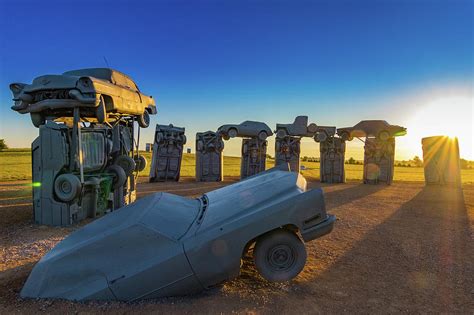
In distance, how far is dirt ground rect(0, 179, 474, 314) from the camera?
142 inches

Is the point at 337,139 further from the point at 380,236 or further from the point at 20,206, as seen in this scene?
the point at 20,206

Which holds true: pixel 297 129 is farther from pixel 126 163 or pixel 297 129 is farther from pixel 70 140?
pixel 70 140

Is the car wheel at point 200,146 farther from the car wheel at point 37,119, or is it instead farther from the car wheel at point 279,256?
the car wheel at point 279,256

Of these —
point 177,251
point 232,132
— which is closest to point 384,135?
point 232,132

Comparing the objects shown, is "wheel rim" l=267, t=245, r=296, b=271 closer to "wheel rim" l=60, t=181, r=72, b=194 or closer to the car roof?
"wheel rim" l=60, t=181, r=72, b=194

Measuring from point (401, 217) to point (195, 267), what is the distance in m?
7.98

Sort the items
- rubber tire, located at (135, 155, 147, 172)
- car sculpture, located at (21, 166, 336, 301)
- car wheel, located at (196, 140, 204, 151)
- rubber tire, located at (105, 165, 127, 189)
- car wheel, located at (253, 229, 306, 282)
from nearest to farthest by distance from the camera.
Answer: car sculpture, located at (21, 166, 336, 301), car wheel, located at (253, 229, 306, 282), rubber tire, located at (105, 165, 127, 189), rubber tire, located at (135, 155, 147, 172), car wheel, located at (196, 140, 204, 151)

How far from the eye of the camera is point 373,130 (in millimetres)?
20891

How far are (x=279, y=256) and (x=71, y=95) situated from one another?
241 inches

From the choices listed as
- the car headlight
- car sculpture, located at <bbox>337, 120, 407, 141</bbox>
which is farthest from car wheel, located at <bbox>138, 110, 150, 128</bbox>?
car sculpture, located at <bbox>337, 120, 407, 141</bbox>

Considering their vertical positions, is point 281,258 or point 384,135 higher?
point 384,135

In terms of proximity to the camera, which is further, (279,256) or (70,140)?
(70,140)

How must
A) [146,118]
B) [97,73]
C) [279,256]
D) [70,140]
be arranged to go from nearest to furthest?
[279,256] < [70,140] < [97,73] < [146,118]

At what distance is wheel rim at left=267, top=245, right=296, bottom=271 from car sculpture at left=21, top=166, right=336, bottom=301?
11 millimetres
